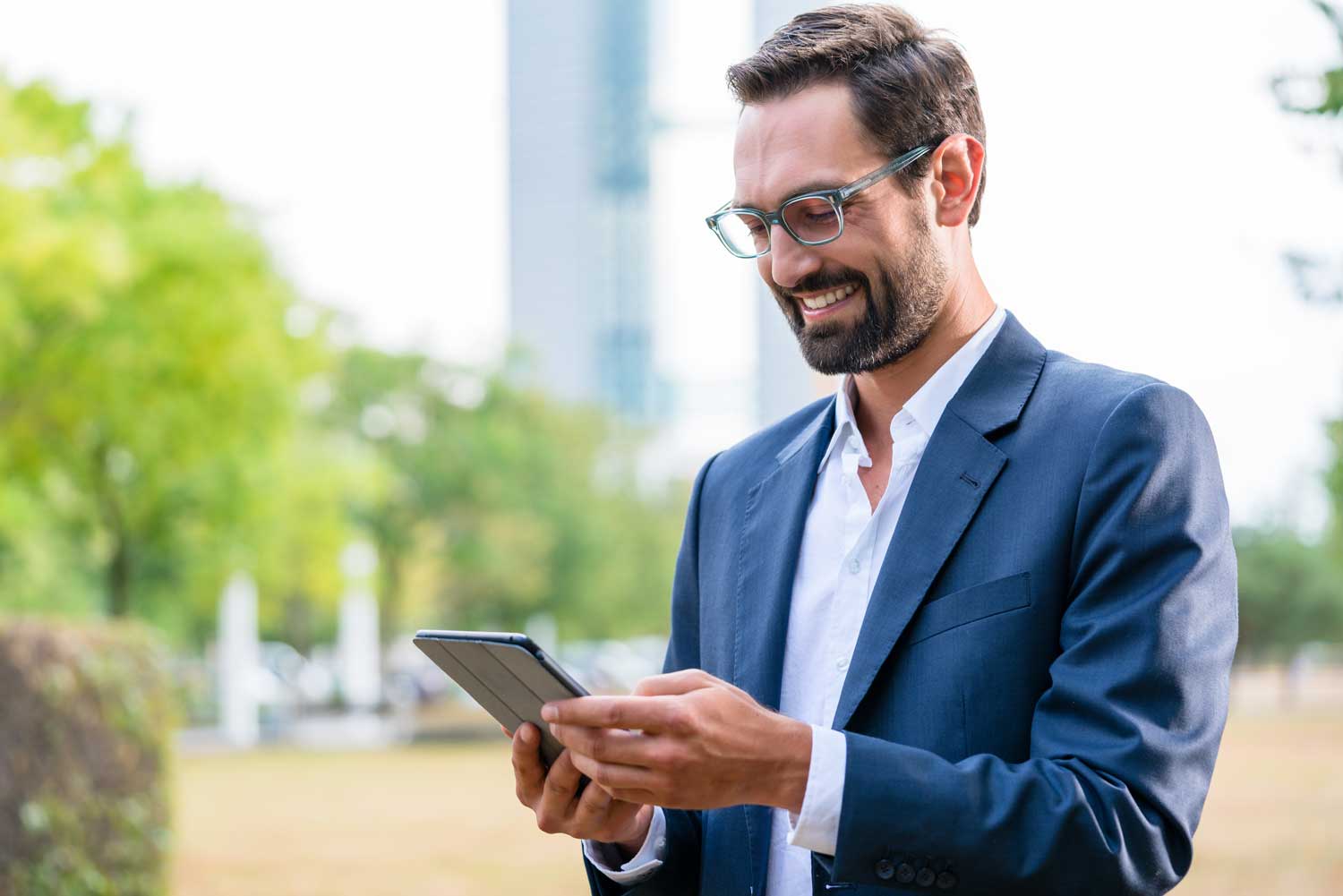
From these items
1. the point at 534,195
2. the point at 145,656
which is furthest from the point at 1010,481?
the point at 534,195

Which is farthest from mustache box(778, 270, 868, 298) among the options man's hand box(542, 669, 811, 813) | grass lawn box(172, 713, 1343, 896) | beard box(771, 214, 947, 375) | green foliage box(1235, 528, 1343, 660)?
green foliage box(1235, 528, 1343, 660)

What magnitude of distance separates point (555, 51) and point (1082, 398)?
2523 inches

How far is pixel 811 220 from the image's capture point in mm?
1858

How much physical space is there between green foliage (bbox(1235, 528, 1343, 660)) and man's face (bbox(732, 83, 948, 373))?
1627 centimetres

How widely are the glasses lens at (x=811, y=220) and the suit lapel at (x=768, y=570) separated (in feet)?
1.27


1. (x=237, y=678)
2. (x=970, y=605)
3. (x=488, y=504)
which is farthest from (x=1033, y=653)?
(x=488, y=504)

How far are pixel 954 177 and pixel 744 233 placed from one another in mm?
287

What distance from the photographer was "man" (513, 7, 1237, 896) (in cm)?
154

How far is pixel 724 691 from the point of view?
4.90 ft

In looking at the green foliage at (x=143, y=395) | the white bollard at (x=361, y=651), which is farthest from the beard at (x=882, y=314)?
the white bollard at (x=361, y=651)

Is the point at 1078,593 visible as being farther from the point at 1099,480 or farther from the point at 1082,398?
the point at 1082,398

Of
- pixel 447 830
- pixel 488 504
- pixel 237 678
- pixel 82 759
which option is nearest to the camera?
pixel 82 759

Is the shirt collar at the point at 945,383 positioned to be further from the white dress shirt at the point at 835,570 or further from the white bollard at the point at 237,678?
the white bollard at the point at 237,678

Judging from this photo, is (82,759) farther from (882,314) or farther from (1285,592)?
(1285,592)
